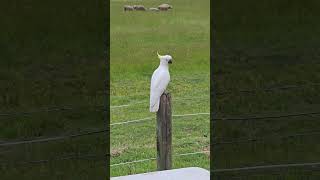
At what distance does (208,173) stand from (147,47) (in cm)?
102

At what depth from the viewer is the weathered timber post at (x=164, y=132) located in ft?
6.82

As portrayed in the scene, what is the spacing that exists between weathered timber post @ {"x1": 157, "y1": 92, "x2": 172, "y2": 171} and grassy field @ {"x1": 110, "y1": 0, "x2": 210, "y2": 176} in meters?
0.48

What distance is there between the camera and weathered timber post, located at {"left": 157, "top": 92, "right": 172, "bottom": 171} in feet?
6.82
